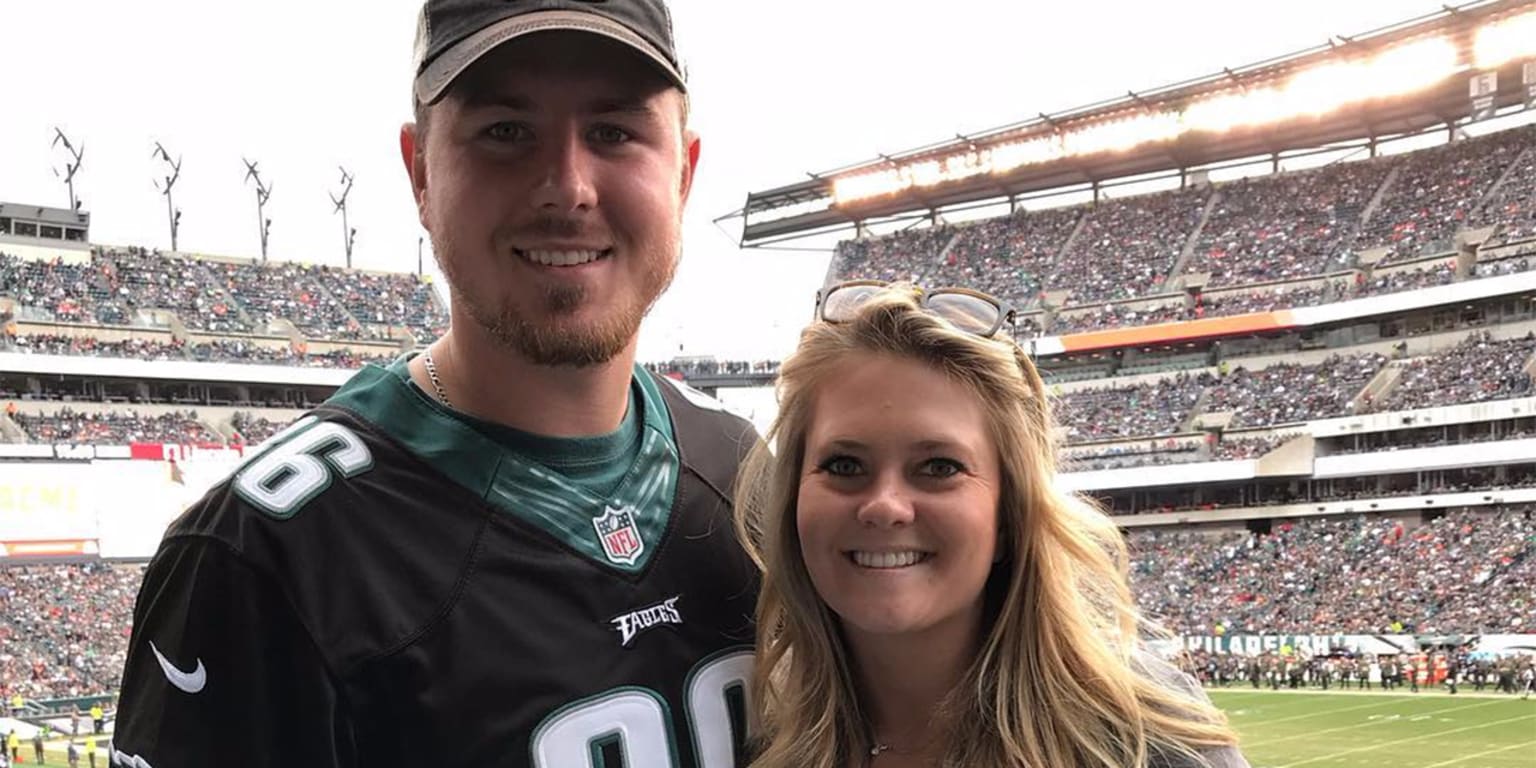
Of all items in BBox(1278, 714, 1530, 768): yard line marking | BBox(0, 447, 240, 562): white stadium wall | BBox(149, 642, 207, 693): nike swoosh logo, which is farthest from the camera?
BBox(0, 447, 240, 562): white stadium wall

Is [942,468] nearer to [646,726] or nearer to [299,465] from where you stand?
[646,726]

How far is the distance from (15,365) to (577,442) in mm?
48258

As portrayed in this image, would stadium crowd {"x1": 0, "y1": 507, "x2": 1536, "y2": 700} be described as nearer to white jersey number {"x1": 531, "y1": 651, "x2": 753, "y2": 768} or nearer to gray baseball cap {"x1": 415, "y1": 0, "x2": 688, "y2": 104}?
white jersey number {"x1": 531, "y1": 651, "x2": 753, "y2": 768}

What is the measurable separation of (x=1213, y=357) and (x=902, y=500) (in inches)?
2021

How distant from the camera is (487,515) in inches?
104

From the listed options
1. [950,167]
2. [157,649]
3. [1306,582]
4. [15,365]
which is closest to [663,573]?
[157,649]

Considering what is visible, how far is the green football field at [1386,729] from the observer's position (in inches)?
867

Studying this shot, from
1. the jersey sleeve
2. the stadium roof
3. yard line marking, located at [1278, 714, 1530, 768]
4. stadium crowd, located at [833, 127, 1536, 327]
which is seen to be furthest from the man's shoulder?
the stadium roof

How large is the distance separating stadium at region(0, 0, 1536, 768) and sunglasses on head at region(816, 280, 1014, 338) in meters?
27.3

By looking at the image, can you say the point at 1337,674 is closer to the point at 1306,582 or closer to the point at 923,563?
the point at 1306,582

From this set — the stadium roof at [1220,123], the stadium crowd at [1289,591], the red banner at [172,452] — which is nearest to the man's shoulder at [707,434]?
the stadium crowd at [1289,591]

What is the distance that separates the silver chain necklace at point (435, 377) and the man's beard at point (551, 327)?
0.71 ft

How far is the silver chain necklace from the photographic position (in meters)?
2.77

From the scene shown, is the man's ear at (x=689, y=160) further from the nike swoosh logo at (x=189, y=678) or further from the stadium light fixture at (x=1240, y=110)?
the stadium light fixture at (x=1240, y=110)
